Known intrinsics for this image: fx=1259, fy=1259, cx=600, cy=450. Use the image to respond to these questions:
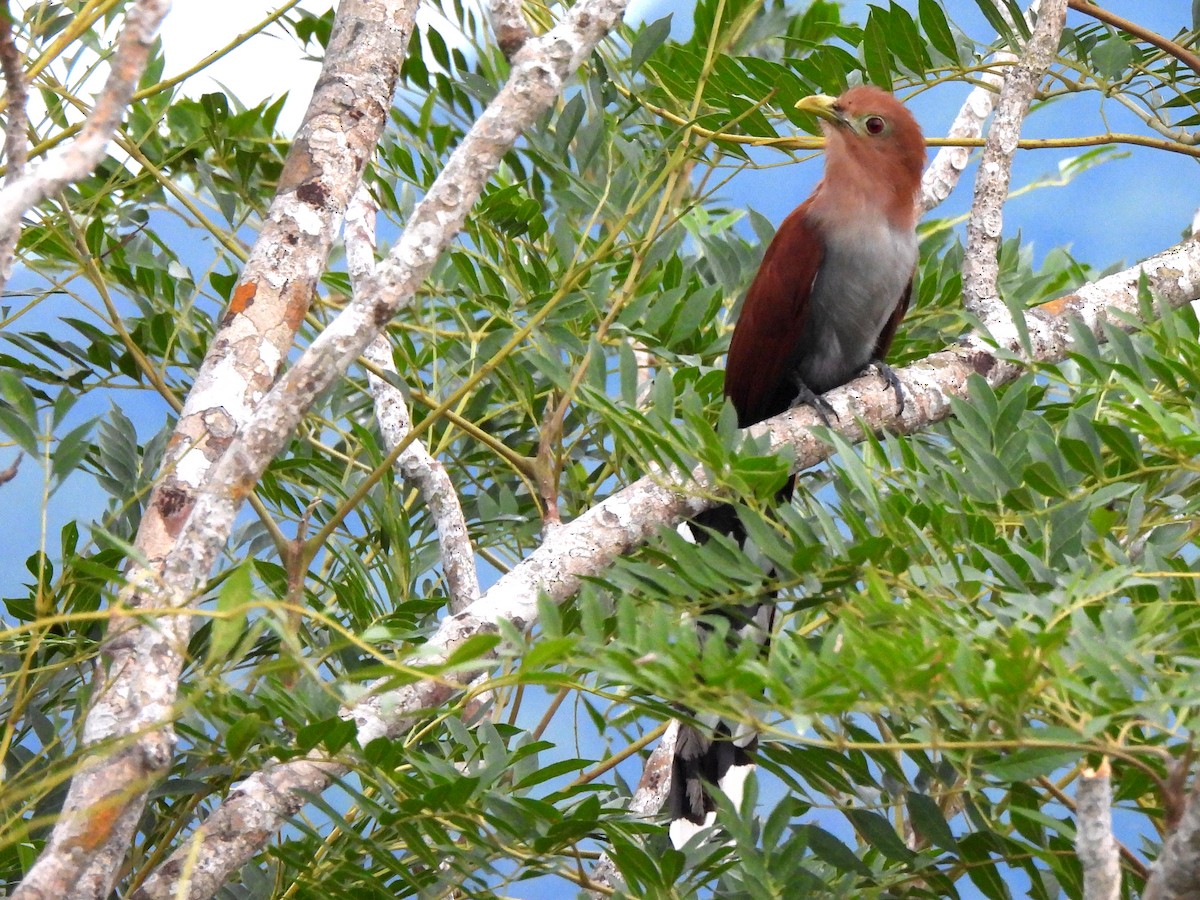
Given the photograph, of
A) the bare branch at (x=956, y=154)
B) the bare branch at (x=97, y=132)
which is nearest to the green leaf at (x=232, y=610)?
the bare branch at (x=97, y=132)

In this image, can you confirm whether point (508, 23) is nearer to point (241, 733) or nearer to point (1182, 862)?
point (241, 733)

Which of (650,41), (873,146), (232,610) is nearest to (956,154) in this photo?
(873,146)

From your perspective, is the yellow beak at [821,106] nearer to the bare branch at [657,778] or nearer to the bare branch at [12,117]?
the bare branch at [657,778]

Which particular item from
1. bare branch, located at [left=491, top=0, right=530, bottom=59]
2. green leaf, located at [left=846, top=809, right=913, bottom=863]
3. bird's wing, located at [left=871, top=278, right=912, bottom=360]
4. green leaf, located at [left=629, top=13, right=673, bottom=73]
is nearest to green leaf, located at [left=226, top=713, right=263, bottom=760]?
green leaf, located at [left=846, top=809, right=913, bottom=863]

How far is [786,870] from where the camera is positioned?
142cm

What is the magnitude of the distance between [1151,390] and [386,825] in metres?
1.11

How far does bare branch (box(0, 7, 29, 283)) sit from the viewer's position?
0.97 meters

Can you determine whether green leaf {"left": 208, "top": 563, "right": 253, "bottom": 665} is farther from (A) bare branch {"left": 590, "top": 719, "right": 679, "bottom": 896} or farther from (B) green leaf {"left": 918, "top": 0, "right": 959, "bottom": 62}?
(B) green leaf {"left": 918, "top": 0, "right": 959, "bottom": 62}

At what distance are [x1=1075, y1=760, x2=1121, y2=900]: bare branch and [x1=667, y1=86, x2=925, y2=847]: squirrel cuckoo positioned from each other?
1.61 m

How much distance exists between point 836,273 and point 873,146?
353 millimetres

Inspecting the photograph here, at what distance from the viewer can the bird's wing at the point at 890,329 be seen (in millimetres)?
2893

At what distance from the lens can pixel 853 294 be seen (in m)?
2.87

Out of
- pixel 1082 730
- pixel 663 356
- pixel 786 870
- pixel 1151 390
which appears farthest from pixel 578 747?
pixel 1082 730

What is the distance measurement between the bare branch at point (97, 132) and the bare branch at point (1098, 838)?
0.88 meters
